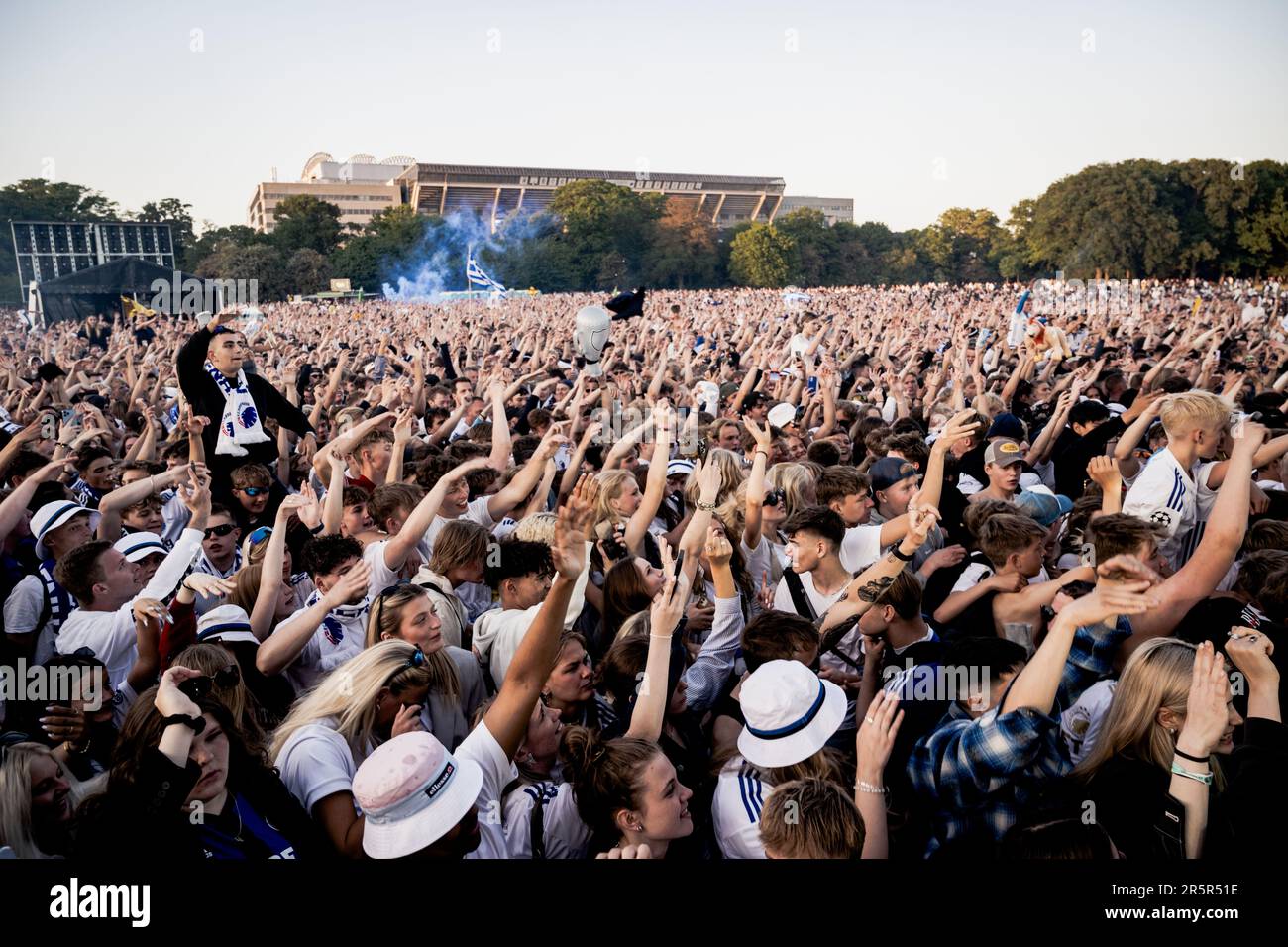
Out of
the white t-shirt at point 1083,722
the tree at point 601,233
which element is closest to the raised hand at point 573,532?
the white t-shirt at point 1083,722

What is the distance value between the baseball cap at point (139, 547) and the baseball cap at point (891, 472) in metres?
3.84

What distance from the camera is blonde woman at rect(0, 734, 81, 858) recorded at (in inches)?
98.6

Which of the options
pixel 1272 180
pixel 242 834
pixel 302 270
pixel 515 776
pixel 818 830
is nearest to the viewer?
pixel 818 830

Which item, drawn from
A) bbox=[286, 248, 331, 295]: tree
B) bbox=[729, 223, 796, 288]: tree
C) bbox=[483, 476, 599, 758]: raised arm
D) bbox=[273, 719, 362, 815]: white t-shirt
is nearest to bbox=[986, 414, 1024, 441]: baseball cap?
bbox=[483, 476, 599, 758]: raised arm

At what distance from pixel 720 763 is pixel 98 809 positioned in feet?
5.59

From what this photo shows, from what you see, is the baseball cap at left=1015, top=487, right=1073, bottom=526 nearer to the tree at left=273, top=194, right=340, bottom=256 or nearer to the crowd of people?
the crowd of people

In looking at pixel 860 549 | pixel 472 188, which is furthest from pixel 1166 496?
pixel 472 188

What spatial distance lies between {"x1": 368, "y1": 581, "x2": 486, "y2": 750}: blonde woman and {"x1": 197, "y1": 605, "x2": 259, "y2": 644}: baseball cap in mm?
502

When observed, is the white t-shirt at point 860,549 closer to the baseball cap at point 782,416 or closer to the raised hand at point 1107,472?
the raised hand at point 1107,472

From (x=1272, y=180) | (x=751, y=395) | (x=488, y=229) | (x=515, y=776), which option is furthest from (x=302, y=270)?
(x=515, y=776)

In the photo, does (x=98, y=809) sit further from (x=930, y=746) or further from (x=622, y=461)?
(x=622, y=461)

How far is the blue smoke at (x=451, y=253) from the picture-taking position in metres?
55.5

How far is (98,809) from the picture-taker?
235 centimetres

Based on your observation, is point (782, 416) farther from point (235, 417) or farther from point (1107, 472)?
point (235, 417)
